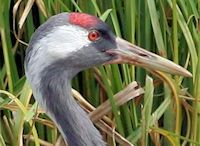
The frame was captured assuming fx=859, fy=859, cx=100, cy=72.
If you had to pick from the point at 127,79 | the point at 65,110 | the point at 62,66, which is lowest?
the point at 127,79

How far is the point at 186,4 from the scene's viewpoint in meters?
2.67

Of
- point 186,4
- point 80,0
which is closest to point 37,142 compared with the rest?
point 80,0

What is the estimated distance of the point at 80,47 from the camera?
86.3 inches

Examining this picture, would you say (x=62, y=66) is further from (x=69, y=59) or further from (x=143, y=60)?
(x=143, y=60)

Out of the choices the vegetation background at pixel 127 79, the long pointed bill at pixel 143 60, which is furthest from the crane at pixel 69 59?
the vegetation background at pixel 127 79

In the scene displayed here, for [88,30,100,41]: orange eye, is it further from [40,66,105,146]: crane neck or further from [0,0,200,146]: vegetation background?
[0,0,200,146]: vegetation background

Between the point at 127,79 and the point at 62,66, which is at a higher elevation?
the point at 62,66

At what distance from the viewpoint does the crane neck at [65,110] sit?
86.3 inches

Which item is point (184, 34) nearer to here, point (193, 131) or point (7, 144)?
point (193, 131)

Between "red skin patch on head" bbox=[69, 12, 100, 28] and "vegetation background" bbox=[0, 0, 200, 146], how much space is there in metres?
0.35

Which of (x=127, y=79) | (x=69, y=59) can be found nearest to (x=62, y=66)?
(x=69, y=59)

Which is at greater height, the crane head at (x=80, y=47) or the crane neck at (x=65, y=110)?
the crane head at (x=80, y=47)

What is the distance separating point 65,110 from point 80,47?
6.8 inches

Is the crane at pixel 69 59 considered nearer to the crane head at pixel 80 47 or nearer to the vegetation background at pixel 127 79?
the crane head at pixel 80 47
